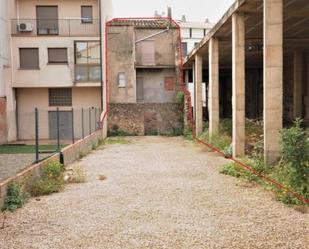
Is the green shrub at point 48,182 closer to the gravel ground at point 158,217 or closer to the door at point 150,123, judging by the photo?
the gravel ground at point 158,217

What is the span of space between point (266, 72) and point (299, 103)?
45.7 feet

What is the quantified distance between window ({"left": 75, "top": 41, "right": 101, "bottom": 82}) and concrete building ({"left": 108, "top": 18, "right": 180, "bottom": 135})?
1.03 m

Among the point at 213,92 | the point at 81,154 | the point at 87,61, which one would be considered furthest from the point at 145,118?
the point at 81,154

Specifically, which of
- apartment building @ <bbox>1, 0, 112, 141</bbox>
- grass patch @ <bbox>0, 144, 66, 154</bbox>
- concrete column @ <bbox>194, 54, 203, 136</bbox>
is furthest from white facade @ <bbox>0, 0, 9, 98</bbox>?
concrete column @ <bbox>194, 54, 203, 136</bbox>

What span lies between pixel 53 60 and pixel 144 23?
21.6 feet

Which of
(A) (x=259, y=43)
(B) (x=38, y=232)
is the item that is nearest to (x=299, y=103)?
(A) (x=259, y=43)

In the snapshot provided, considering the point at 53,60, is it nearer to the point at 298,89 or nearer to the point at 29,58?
the point at 29,58

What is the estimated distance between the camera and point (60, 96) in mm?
27438

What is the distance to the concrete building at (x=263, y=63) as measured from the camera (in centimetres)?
988

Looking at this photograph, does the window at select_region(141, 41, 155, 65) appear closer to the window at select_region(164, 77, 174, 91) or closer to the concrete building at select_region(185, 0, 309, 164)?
the window at select_region(164, 77, 174, 91)

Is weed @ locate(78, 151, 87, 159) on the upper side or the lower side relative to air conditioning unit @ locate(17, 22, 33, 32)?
lower

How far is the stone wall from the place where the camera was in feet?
86.6

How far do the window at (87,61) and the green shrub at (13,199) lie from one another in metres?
18.9

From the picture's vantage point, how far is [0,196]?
7.03m
